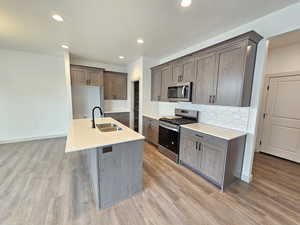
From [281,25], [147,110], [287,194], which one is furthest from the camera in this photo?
[147,110]

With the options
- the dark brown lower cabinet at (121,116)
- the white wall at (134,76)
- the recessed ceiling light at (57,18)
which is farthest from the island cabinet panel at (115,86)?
the recessed ceiling light at (57,18)

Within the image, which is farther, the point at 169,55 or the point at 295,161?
the point at 169,55

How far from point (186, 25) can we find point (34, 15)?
2.52 meters

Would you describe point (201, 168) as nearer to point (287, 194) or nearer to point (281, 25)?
point (287, 194)

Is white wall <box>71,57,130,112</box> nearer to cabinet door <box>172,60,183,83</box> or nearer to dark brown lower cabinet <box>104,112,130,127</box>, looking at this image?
dark brown lower cabinet <box>104,112,130,127</box>

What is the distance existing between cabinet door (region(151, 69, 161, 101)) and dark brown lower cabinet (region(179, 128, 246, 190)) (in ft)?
5.50

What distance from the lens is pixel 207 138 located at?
2.23 m

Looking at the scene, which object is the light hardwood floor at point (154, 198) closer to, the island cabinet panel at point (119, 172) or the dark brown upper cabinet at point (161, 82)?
the island cabinet panel at point (119, 172)

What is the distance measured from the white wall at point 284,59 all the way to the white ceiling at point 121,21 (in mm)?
1826

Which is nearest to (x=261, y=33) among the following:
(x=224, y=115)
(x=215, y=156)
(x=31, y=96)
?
(x=224, y=115)

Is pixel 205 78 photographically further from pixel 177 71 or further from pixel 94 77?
pixel 94 77

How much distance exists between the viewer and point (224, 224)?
5.04 feet

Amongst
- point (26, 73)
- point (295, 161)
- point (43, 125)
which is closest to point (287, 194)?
point (295, 161)

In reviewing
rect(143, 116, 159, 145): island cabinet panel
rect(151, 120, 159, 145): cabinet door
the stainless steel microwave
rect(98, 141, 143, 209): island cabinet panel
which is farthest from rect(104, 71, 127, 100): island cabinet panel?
rect(98, 141, 143, 209): island cabinet panel
